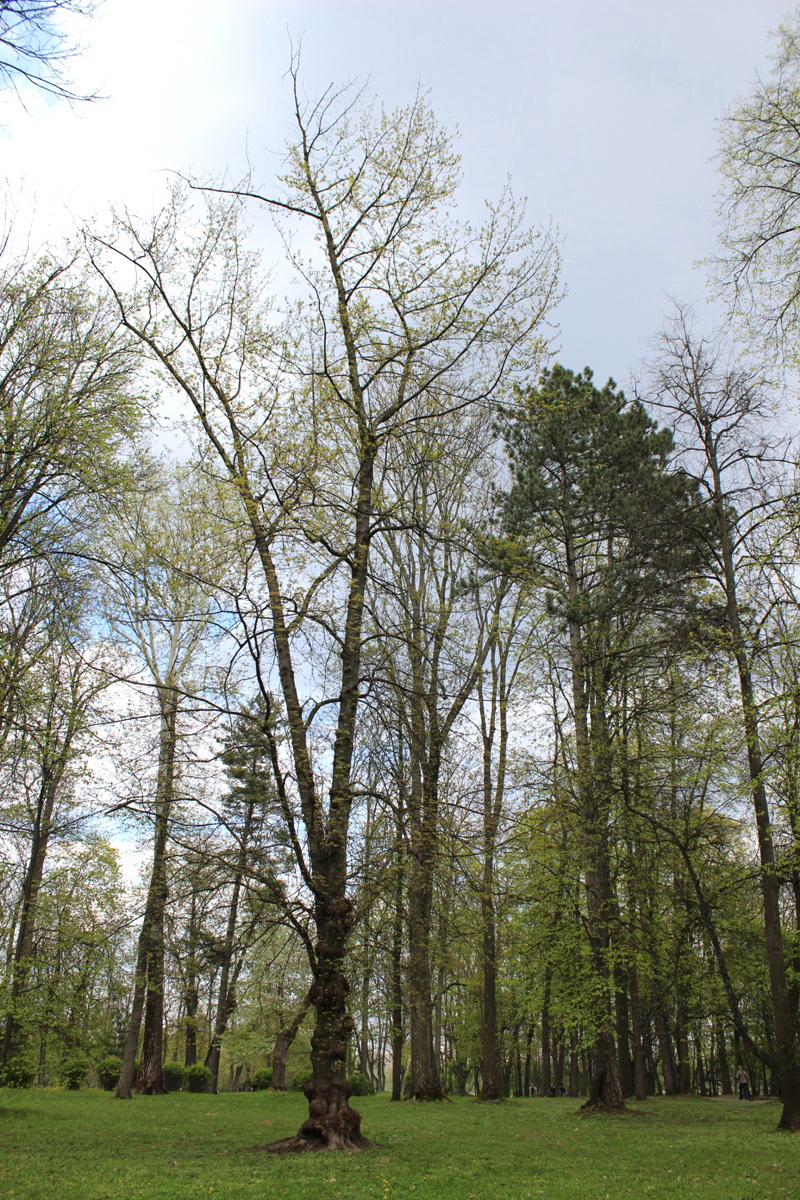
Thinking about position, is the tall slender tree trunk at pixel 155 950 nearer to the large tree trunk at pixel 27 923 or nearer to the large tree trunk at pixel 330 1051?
the large tree trunk at pixel 27 923

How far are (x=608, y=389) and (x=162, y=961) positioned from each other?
14.0m

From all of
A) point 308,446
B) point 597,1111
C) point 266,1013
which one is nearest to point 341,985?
point 266,1013

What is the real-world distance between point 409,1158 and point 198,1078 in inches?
751

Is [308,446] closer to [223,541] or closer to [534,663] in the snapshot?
[223,541]

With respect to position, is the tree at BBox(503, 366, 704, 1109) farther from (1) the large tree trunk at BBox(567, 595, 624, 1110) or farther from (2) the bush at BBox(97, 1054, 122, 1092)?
(2) the bush at BBox(97, 1054, 122, 1092)

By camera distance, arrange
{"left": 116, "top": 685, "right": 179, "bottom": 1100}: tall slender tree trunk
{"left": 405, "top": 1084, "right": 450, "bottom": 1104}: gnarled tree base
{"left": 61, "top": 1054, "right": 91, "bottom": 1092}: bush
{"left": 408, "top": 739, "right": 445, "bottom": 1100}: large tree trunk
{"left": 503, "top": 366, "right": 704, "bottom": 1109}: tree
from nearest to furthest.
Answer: {"left": 408, "top": 739, "right": 445, "bottom": 1100}: large tree trunk, {"left": 116, "top": 685, "right": 179, "bottom": 1100}: tall slender tree trunk, {"left": 503, "top": 366, "right": 704, "bottom": 1109}: tree, {"left": 405, "top": 1084, "right": 450, "bottom": 1104}: gnarled tree base, {"left": 61, "top": 1054, "right": 91, "bottom": 1092}: bush

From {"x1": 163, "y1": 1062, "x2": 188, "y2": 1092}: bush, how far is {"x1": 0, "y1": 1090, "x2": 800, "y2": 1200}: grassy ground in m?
9.27

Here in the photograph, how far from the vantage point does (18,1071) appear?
16.0 metres

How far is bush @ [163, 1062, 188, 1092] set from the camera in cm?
2367

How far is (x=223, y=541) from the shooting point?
965cm

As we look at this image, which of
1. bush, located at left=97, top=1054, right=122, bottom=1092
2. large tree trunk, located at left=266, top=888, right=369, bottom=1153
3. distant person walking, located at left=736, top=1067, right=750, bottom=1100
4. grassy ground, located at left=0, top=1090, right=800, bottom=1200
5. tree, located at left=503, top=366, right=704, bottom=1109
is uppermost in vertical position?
tree, located at left=503, top=366, right=704, bottom=1109

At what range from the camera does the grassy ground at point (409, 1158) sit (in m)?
6.92

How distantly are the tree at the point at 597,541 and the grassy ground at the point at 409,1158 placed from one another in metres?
2.86

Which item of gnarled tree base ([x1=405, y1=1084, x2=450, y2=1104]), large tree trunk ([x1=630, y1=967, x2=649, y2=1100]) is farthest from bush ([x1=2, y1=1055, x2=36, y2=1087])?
large tree trunk ([x1=630, y1=967, x2=649, y2=1100])
